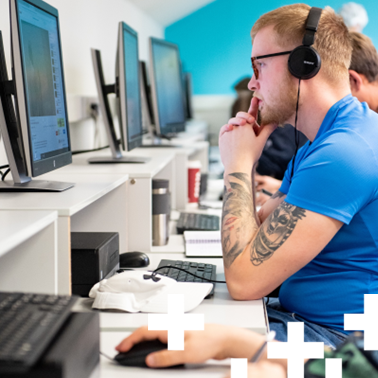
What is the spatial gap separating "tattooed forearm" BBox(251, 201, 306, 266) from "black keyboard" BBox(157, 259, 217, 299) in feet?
0.48

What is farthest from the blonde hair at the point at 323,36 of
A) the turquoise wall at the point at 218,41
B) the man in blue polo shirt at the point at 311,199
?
the turquoise wall at the point at 218,41

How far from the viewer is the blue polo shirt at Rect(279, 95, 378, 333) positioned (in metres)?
1.02

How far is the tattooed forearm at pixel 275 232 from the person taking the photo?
3.37 feet

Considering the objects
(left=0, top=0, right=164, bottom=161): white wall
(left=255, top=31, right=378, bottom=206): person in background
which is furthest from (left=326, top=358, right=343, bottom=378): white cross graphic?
(left=255, top=31, right=378, bottom=206): person in background

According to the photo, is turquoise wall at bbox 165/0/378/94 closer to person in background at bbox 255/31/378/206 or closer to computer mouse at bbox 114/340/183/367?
person in background at bbox 255/31/378/206

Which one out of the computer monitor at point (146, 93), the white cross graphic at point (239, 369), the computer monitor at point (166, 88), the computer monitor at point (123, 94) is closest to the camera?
the white cross graphic at point (239, 369)

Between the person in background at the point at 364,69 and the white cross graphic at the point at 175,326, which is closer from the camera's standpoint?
the white cross graphic at the point at 175,326

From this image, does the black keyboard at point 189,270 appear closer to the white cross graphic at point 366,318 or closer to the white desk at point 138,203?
the white desk at point 138,203

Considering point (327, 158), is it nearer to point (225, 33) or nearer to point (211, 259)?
point (211, 259)

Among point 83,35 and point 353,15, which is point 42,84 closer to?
point 83,35

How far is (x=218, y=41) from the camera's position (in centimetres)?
559

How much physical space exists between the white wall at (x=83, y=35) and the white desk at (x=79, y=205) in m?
0.31

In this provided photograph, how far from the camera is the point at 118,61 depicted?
1.65 m

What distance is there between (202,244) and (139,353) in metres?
0.84
